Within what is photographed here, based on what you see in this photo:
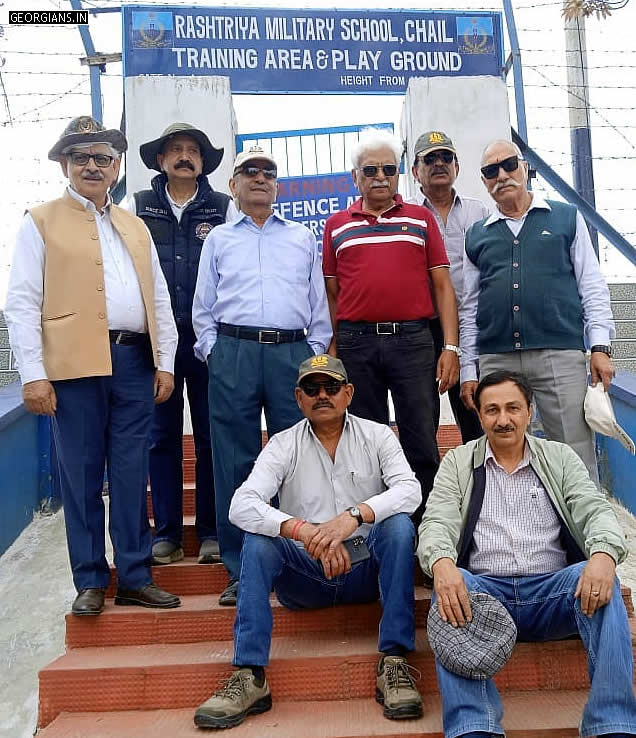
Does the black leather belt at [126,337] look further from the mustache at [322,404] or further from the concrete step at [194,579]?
the concrete step at [194,579]

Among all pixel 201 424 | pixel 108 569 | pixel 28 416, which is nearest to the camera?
pixel 108 569

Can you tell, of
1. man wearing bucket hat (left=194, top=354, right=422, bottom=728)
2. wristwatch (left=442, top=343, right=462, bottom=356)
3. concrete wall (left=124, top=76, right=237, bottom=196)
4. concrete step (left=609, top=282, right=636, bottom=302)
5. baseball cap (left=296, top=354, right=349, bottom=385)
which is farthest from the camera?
concrete step (left=609, top=282, right=636, bottom=302)

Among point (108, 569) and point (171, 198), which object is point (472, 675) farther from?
point (171, 198)

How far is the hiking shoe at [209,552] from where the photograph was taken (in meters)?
3.48

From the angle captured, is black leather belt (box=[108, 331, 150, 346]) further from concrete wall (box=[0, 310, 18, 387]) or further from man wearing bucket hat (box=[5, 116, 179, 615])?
concrete wall (box=[0, 310, 18, 387])

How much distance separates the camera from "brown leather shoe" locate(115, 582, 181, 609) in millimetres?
3170

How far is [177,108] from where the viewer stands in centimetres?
597

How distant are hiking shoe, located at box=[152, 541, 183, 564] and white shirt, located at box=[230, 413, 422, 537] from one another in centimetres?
80

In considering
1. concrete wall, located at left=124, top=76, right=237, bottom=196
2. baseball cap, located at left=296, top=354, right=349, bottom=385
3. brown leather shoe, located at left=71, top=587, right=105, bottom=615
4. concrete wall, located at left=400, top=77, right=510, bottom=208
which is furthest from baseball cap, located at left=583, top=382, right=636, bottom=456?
concrete wall, located at left=124, top=76, right=237, bottom=196

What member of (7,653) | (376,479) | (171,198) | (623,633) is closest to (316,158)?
(171,198)

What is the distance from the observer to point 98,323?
3098 mm

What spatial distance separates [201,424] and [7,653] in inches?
50.6

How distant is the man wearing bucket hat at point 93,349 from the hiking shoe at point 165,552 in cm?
27

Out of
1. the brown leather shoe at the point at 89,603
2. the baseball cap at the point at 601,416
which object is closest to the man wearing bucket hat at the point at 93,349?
the brown leather shoe at the point at 89,603
